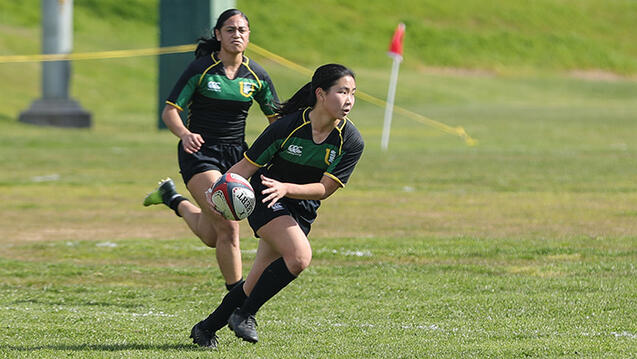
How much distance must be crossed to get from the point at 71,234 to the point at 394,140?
1765 cm

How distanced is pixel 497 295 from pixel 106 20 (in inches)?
2528

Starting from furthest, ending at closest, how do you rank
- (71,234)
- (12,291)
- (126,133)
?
1. (126,133)
2. (71,234)
3. (12,291)

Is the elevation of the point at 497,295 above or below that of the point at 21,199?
above

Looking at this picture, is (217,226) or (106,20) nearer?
(217,226)

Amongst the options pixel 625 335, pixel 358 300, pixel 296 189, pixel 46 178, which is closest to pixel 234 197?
pixel 296 189

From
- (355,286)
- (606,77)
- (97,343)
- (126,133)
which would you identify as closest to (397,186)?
(355,286)

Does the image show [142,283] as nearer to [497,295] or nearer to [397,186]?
[497,295]

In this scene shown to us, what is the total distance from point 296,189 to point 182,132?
187 centimetres

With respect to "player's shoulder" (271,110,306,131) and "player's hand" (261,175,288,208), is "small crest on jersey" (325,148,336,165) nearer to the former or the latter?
"player's shoulder" (271,110,306,131)

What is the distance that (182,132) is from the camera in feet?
25.6

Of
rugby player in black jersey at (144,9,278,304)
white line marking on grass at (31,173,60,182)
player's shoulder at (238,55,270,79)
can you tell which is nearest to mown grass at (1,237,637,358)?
rugby player in black jersey at (144,9,278,304)

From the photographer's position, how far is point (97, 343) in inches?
255

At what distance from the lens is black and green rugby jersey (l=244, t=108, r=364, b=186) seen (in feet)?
20.7

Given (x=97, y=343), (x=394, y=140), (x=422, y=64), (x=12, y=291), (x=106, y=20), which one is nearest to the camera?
(x=97, y=343)
